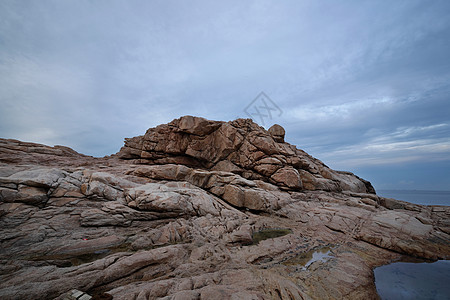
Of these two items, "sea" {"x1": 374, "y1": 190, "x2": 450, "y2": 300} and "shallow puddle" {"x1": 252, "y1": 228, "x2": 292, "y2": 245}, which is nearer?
"sea" {"x1": 374, "y1": 190, "x2": 450, "y2": 300}

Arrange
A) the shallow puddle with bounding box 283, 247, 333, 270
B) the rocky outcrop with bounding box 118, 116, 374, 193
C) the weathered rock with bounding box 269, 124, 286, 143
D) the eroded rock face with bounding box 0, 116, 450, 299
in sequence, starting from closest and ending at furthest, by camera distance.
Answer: the eroded rock face with bounding box 0, 116, 450, 299 → the shallow puddle with bounding box 283, 247, 333, 270 → the rocky outcrop with bounding box 118, 116, 374, 193 → the weathered rock with bounding box 269, 124, 286, 143

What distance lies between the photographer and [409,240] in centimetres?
1141

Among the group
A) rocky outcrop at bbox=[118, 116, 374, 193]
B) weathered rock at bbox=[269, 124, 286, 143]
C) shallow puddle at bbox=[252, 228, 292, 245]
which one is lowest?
shallow puddle at bbox=[252, 228, 292, 245]

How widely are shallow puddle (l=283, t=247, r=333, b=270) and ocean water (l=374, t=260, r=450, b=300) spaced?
2284mm

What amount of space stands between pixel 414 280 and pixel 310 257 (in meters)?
4.57

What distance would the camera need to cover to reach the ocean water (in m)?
7.09

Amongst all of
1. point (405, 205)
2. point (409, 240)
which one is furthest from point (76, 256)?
point (405, 205)

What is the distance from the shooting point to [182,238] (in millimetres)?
11242

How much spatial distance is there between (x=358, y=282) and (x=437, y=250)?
832 cm

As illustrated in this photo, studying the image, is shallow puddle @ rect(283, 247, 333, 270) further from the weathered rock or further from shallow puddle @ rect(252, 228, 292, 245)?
the weathered rock

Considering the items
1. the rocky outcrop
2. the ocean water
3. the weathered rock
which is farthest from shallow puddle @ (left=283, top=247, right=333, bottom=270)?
the weathered rock

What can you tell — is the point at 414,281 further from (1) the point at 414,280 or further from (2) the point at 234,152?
(2) the point at 234,152

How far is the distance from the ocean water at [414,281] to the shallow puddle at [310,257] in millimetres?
2284

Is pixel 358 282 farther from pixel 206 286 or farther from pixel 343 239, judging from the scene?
pixel 206 286
